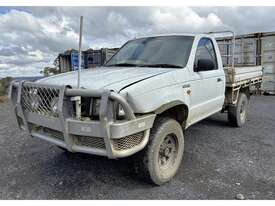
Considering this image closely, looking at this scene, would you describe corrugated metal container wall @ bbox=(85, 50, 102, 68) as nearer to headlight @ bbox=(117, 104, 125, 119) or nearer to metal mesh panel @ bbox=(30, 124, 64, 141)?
metal mesh panel @ bbox=(30, 124, 64, 141)

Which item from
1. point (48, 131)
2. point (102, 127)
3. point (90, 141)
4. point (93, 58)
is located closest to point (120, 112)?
point (102, 127)

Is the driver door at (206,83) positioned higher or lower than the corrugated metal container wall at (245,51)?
lower

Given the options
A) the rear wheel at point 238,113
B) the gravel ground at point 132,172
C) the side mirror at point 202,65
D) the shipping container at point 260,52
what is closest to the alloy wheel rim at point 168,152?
the gravel ground at point 132,172

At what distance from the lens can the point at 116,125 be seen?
2.67m

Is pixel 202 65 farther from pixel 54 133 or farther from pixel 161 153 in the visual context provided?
pixel 54 133

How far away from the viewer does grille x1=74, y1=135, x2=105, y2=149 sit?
2.84 meters

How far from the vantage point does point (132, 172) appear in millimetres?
3666

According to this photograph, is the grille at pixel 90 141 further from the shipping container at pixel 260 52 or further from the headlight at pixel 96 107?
the shipping container at pixel 260 52

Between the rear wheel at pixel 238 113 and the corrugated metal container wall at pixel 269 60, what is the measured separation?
255 inches

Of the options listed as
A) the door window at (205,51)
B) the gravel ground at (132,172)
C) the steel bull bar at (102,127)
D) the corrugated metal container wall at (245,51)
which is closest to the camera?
the steel bull bar at (102,127)

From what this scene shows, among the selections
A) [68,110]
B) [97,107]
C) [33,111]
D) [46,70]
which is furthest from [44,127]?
[46,70]

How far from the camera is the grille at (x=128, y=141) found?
9.19 ft

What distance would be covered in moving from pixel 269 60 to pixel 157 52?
950cm

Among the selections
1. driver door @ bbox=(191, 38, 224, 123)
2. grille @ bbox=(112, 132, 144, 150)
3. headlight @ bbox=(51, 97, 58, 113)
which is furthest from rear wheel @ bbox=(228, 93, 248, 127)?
headlight @ bbox=(51, 97, 58, 113)
